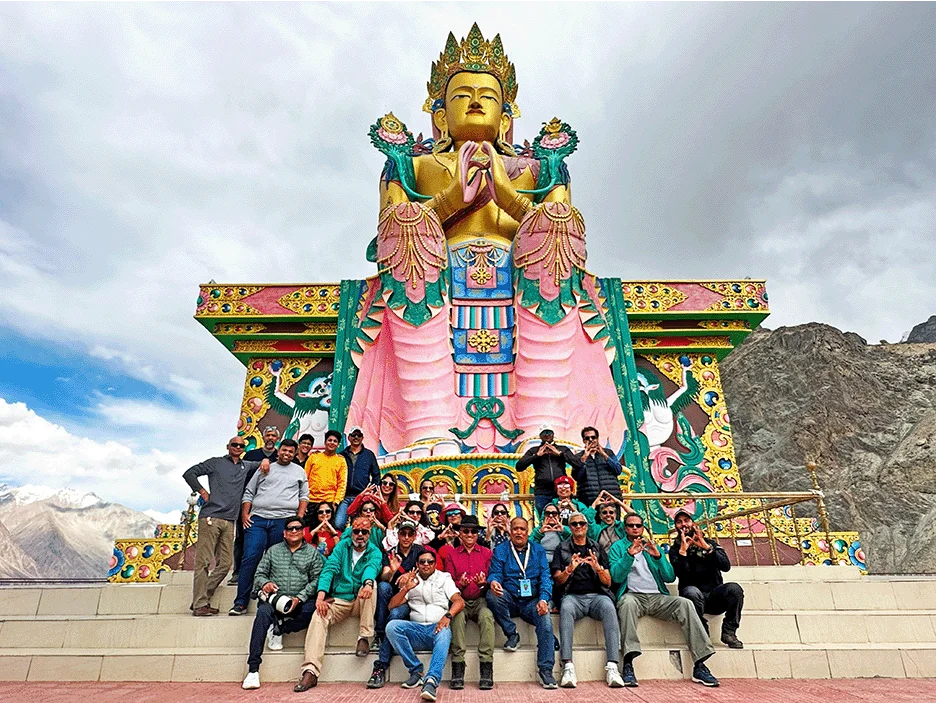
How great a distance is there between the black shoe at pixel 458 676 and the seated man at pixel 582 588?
51 centimetres

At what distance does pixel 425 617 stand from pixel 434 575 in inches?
8.5

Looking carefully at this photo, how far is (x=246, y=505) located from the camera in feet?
13.4

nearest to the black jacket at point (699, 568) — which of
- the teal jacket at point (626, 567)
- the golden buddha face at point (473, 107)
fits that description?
the teal jacket at point (626, 567)

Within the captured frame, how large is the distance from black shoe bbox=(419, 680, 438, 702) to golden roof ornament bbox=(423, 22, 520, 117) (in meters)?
8.42

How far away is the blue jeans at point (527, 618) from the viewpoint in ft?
10.2

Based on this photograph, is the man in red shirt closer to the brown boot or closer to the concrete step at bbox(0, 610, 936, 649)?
the concrete step at bbox(0, 610, 936, 649)

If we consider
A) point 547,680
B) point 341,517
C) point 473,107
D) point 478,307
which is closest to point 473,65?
point 473,107

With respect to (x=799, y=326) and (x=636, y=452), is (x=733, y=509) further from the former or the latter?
(x=799, y=326)

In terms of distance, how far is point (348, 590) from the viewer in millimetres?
3414

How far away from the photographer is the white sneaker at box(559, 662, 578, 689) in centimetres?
304

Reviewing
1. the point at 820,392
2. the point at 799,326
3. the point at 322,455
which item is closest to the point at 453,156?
the point at 322,455

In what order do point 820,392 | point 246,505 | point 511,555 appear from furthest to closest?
point 820,392
point 246,505
point 511,555

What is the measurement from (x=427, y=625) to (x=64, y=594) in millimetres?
2802

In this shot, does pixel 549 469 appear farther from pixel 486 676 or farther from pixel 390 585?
pixel 486 676
